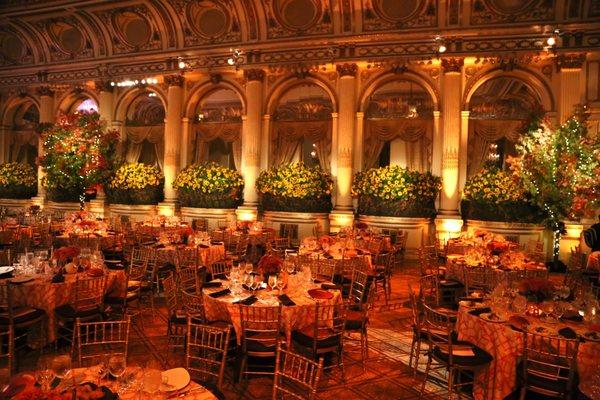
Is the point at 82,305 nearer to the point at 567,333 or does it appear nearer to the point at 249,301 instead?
the point at 249,301

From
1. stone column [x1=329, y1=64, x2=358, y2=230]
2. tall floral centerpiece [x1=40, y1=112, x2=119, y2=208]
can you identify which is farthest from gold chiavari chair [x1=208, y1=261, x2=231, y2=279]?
tall floral centerpiece [x1=40, y1=112, x2=119, y2=208]

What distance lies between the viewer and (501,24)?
1316cm

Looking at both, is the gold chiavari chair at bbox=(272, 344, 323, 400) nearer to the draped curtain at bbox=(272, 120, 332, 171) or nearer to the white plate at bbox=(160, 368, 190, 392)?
the white plate at bbox=(160, 368, 190, 392)

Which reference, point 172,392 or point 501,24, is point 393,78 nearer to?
point 501,24

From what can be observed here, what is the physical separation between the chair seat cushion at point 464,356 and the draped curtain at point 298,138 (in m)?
11.2

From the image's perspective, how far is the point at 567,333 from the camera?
4340 millimetres

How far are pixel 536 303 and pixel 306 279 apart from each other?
2.62m

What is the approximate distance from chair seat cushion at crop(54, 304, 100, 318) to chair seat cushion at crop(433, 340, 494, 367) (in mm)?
4123

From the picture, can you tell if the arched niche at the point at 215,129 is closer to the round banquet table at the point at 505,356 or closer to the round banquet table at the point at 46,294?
the round banquet table at the point at 46,294

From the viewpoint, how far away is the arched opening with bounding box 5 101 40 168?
20031 mm

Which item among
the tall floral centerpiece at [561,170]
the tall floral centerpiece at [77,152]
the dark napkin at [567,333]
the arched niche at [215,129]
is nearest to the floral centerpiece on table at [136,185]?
the tall floral centerpiece at [77,152]

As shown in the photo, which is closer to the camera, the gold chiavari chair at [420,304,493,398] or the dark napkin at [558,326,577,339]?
the dark napkin at [558,326,577,339]

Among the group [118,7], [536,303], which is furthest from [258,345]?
[118,7]

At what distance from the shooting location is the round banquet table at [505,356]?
4223 mm
